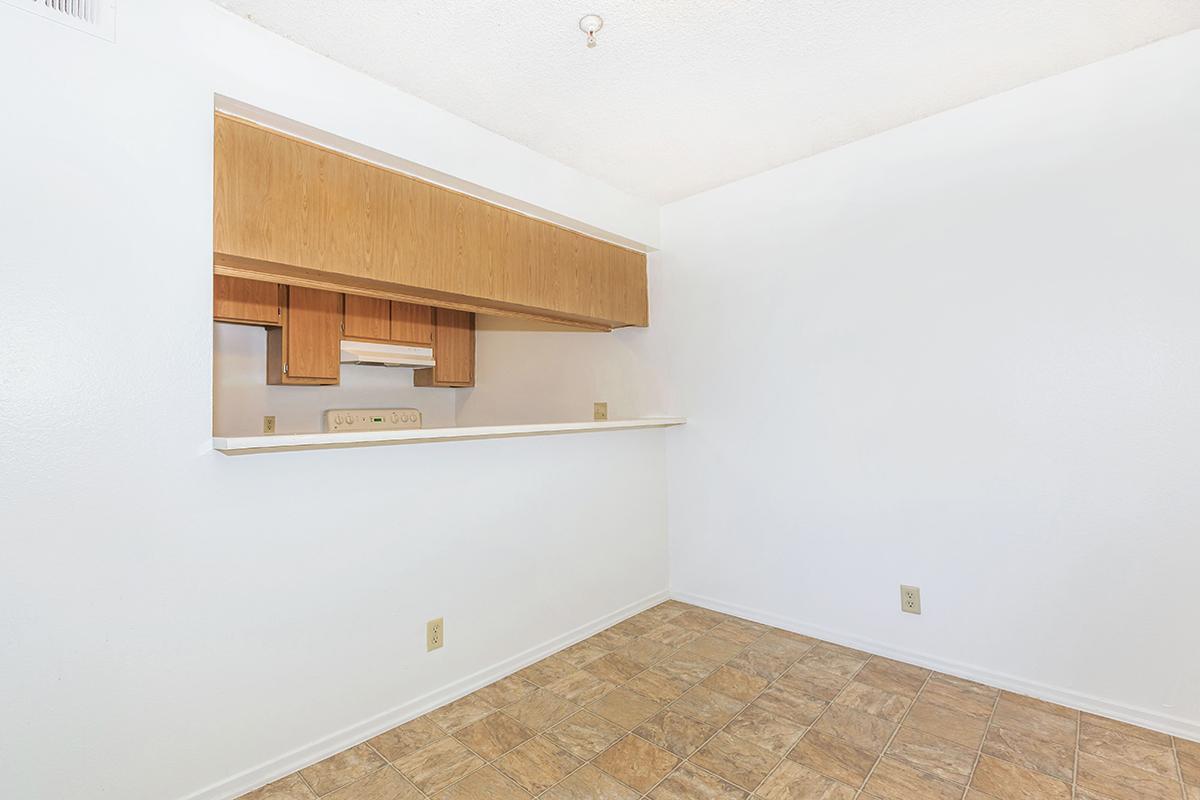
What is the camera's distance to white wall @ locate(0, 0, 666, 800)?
1.42 meters

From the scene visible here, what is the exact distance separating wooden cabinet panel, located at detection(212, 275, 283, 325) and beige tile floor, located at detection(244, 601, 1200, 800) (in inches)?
89.2

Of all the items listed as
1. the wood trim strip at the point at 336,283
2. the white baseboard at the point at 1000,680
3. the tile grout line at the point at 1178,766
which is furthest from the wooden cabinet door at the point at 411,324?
the tile grout line at the point at 1178,766

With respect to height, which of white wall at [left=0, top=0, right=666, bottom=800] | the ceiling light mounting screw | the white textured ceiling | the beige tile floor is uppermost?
the white textured ceiling

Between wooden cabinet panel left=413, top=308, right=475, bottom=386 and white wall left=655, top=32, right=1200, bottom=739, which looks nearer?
white wall left=655, top=32, right=1200, bottom=739

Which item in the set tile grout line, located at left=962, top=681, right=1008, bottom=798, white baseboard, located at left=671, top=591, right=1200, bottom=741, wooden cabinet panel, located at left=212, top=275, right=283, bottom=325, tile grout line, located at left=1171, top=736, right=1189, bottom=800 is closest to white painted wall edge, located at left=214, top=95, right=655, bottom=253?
wooden cabinet panel, located at left=212, top=275, right=283, bottom=325

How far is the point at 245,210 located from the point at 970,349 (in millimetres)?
2814

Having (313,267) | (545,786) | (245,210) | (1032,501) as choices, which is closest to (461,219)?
(313,267)

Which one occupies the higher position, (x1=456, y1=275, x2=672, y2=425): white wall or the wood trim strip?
the wood trim strip

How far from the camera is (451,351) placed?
4.09 meters

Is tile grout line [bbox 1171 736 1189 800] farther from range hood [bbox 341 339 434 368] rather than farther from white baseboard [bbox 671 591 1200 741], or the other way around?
range hood [bbox 341 339 434 368]

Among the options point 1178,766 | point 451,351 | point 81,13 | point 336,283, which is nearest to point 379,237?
point 336,283

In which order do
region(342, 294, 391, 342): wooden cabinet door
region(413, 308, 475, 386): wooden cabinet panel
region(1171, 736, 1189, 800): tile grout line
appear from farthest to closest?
region(413, 308, 475, 386): wooden cabinet panel < region(342, 294, 391, 342): wooden cabinet door < region(1171, 736, 1189, 800): tile grout line

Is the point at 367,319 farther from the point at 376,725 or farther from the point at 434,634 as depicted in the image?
the point at 376,725

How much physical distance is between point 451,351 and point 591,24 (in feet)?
8.69
